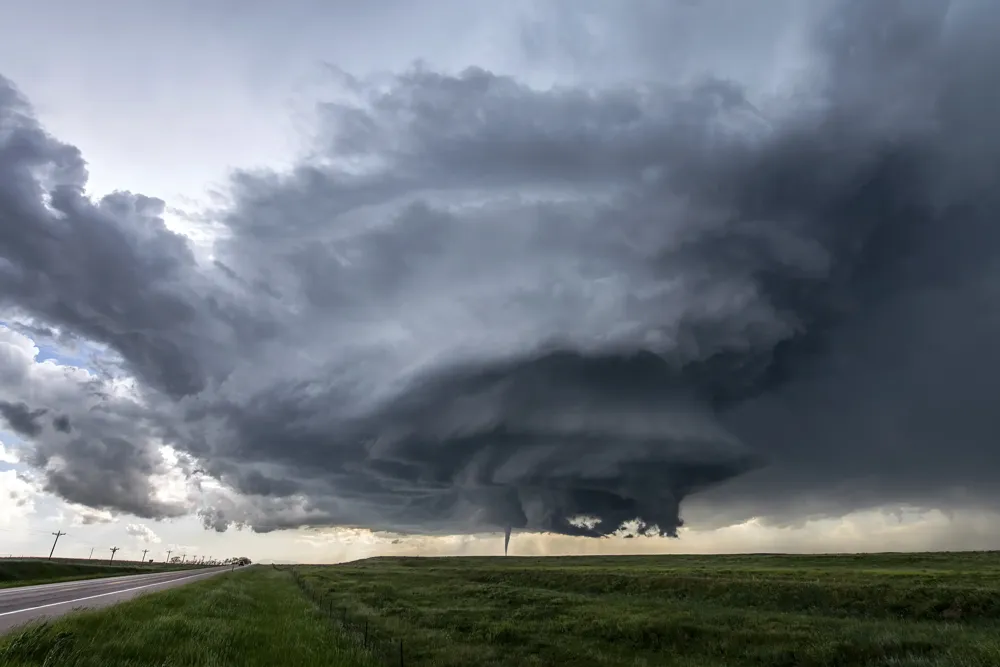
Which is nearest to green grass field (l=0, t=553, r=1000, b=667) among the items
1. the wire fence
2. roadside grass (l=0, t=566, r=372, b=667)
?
roadside grass (l=0, t=566, r=372, b=667)

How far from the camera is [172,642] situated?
78.7 ft

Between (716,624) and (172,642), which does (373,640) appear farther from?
(716,624)

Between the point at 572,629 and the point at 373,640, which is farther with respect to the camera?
the point at 572,629

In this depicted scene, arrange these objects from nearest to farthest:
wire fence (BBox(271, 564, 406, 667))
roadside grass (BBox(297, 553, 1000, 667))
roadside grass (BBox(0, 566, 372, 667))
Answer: roadside grass (BBox(0, 566, 372, 667))
wire fence (BBox(271, 564, 406, 667))
roadside grass (BBox(297, 553, 1000, 667))

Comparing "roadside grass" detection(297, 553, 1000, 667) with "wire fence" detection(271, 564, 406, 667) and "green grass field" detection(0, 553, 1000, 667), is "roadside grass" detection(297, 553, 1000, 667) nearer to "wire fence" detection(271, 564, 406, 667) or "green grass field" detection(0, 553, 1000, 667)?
"green grass field" detection(0, 553, 1000, 667)

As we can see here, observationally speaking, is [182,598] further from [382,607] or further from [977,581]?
[977,581]

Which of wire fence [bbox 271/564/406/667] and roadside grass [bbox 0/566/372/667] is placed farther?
wire fence [bbox 271/564/406/667]

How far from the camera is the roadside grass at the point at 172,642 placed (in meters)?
18.4

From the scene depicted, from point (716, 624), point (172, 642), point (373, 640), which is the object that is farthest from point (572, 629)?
point (172, 642)

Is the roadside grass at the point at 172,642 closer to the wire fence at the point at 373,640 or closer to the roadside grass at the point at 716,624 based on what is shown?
the wire fence at the point at 373,640

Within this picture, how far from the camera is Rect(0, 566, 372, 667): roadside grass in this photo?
18.4 metres

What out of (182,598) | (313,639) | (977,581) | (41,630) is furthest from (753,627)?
(182,598)

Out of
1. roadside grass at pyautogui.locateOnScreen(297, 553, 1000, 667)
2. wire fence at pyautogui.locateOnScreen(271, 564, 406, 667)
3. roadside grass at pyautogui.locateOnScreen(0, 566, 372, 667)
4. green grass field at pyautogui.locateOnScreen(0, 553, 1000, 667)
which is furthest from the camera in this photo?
roadside grass at pyautogui.locateOnScreen(297, 553, 1000, 667)

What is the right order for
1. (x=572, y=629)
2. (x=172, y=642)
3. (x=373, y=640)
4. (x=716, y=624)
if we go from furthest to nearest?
(x=572, y=629), (x=716, y=624), (x=373, y=640), (x=172, y=642)
